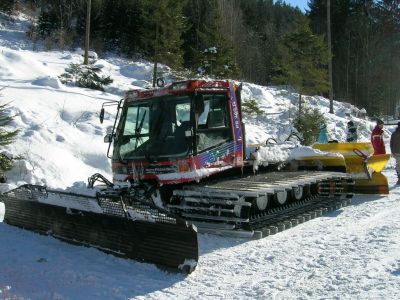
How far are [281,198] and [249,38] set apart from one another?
39.0 meters

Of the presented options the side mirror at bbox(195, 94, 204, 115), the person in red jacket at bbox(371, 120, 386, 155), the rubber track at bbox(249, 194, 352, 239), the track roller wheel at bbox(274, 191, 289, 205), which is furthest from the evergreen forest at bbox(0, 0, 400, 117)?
the side mirror at bbox(195, 94, 204, 115)

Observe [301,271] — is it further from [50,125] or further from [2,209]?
[50,125]

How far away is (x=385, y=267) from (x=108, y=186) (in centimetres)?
431

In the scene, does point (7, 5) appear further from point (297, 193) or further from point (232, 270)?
point (232, 270)

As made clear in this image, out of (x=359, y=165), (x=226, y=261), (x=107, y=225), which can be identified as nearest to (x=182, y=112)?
(x=107, y=225)

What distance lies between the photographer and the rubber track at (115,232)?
5.29m

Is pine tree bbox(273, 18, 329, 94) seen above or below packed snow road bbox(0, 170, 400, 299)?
above

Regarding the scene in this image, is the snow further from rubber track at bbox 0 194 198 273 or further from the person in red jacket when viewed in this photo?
the person in red jacket

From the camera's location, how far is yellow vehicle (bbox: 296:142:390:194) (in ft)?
32.9

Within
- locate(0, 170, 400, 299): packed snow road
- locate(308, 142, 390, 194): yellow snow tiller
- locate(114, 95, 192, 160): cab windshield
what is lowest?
locate(0, 170, 400, 299): packed snow road

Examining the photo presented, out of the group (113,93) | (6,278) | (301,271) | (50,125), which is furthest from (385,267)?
(113,93)

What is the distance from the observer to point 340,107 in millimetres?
34656

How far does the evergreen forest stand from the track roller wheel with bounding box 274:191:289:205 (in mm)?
16828

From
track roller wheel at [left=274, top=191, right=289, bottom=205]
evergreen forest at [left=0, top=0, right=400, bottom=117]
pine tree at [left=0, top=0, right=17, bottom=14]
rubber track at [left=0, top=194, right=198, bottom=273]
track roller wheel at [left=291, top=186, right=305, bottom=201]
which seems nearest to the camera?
rubber track at [left=0, top=194, right=198, bottom=273]
